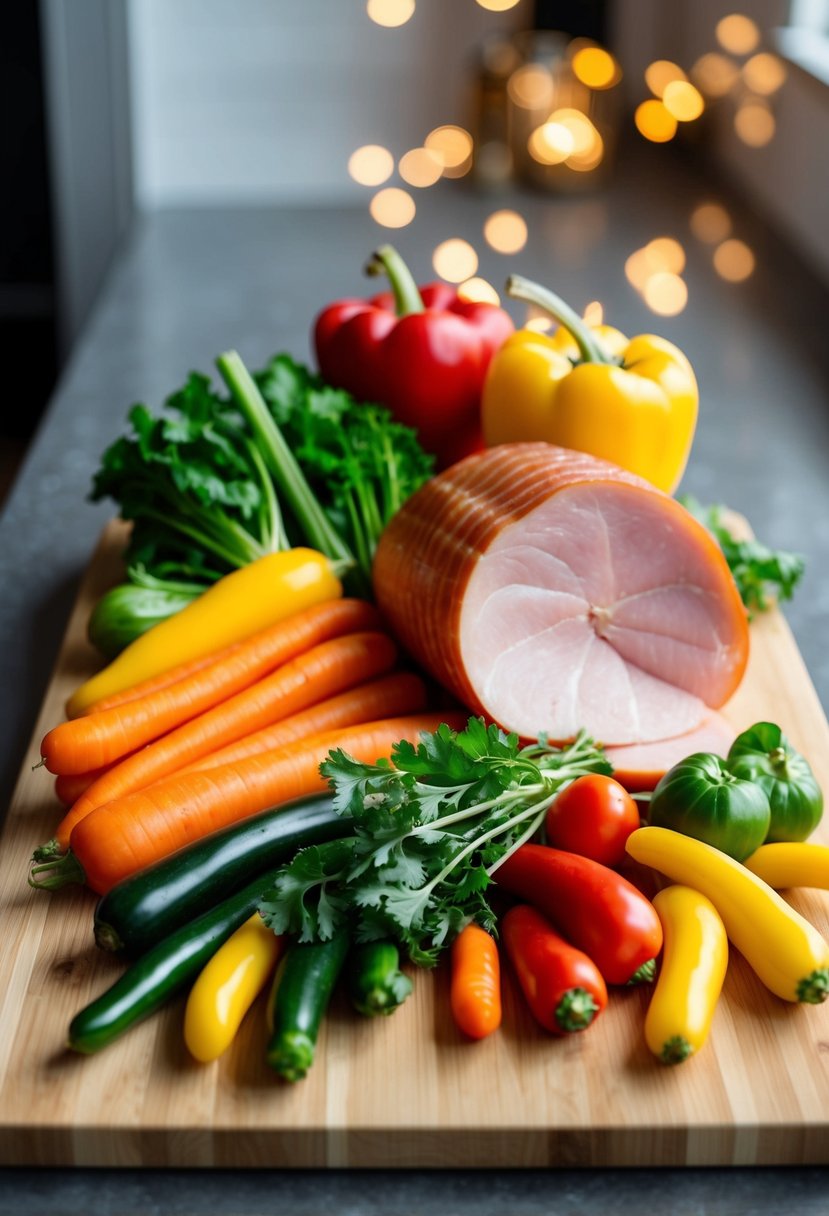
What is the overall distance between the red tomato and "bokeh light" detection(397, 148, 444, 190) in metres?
2.41

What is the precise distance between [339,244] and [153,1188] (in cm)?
231

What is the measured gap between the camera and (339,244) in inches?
112


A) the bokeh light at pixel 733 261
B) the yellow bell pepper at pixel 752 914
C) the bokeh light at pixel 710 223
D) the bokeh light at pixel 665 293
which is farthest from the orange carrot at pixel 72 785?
the bokeh light at pixel 710 223

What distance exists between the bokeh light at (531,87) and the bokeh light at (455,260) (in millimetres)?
394

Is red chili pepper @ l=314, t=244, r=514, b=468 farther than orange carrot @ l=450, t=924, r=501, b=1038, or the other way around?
red chili pepper @ l=314, t=244, r=514, b=468

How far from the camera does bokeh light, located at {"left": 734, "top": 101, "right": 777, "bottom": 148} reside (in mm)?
2697

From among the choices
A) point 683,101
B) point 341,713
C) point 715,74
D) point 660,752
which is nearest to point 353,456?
point 341,713

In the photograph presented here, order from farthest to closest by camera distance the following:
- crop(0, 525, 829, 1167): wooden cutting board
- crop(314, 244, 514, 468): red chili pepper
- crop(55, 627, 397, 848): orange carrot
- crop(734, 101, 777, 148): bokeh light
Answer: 1. crop(734, 101, 777, 148): bokeh light
2. crop(314, 244, 514, 468): red chili pepper
3. crop(55, 627, 397, 848): orange carrot
4. crop(0, 525, 829, 1167): wooden cutting board

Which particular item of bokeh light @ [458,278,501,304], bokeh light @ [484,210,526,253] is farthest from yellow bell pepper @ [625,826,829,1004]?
bokeh light @ [484,210,526,253]

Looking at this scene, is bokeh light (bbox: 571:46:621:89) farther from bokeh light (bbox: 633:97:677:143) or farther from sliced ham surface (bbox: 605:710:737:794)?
sliced ham surface (bbox: 605:710:737:794)

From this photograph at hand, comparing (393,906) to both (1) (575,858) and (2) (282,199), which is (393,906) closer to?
(1) (575,858)

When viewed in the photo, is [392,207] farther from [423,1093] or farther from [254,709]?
[423,1093]

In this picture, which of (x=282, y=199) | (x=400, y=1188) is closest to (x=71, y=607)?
(x=400, y=1188)

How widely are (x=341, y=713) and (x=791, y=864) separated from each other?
0.40 metres
